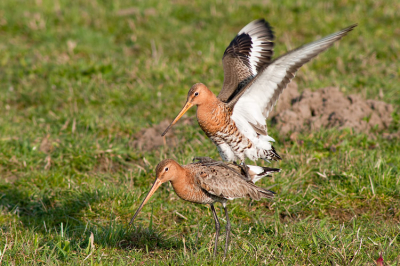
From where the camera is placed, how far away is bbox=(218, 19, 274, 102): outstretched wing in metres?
5.71

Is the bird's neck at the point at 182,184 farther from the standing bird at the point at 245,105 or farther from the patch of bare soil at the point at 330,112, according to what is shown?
the patch of bare soil at the point at 330,112

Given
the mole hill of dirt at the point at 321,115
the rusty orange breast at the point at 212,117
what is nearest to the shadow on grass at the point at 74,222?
the rusty orange breast at the point at 212,117

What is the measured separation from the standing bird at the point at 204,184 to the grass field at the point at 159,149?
0.41 metres

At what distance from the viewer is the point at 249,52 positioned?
237 inches

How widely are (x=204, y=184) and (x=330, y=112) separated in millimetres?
2794

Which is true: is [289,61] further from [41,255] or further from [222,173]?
[41,255]

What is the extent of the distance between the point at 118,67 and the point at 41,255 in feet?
14.4

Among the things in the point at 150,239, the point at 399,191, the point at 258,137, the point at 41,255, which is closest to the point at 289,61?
the point at 258,137

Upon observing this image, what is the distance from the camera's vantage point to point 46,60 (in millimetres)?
8273

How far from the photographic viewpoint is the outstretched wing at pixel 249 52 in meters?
5.71

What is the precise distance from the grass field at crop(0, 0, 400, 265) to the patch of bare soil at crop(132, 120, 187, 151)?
11 centimetres

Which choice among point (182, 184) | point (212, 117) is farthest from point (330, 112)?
point (182, 184)

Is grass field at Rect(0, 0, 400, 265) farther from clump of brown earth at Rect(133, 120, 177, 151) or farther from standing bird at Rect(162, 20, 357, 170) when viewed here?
standing bird at Rect(162, 20, 357, 170)

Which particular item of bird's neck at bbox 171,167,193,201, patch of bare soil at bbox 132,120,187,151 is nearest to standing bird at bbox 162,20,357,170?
bird's neck at bbox 171,167,193,201
